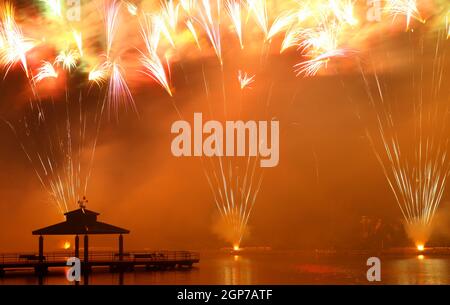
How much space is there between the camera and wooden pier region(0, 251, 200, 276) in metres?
46.1

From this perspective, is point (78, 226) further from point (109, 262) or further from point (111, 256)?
point (111, 256)

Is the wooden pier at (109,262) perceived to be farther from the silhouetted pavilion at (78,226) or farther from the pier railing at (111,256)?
the silhouetted pavilion at (78,226)

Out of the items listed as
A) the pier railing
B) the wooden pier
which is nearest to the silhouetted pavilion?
the wooden pier

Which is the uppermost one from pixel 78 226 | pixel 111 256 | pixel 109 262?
pixel 78 226

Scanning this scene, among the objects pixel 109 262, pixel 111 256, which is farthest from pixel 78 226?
pixel 111 256

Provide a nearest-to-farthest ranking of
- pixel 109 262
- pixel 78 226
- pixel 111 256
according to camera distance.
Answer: pixel 78 226 < pixel 109 262 < pixel 111 256

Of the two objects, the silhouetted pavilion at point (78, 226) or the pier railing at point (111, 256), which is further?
the pier railing at point (111, 256)

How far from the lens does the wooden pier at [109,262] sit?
4612cm

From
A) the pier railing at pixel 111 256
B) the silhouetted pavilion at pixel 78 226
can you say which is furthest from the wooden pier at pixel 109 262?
the silhouetted pavilion at pixel 78 226

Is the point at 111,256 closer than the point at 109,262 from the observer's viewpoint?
No

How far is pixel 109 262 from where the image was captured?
48.0 metres
